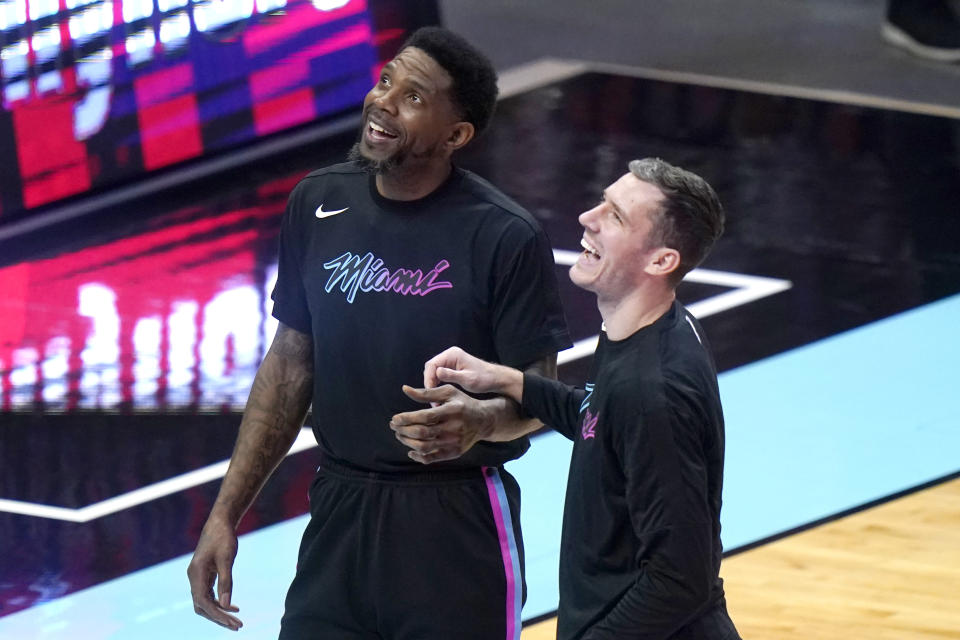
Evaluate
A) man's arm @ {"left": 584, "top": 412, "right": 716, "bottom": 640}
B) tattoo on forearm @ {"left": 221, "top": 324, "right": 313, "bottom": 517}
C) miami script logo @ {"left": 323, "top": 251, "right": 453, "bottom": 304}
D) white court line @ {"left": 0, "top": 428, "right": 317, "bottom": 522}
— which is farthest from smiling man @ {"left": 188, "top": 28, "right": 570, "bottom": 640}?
white court line @ {"left": 0, "top": 428, "right": 317, "bottom": 522}

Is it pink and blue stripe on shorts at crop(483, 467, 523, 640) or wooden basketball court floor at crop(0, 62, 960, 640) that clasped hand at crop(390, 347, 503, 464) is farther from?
wooden basketball court floor at crop(0, 62, 960, 640)

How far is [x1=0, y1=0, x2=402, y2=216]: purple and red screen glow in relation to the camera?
867 centimetres

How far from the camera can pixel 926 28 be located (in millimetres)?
11797

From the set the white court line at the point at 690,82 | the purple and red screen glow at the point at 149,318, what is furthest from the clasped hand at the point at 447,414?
the white court line at the point at 690,82

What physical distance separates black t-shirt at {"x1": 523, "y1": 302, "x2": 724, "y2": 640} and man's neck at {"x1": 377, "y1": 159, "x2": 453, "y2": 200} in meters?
0.55

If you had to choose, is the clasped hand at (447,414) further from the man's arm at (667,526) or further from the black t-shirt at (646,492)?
the man's arm at (667,526)

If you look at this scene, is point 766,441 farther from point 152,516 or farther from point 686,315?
point 686,315

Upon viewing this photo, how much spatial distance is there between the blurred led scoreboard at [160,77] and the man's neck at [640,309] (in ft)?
20.8

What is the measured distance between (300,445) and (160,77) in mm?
3506

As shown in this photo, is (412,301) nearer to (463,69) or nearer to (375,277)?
(375,277)

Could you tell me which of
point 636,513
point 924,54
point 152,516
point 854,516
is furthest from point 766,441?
point 924,54

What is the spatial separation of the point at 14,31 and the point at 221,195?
54.5 inches

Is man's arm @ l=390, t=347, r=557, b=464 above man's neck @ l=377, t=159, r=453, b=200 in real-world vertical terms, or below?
below

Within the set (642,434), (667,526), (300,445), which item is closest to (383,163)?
(642,434)
